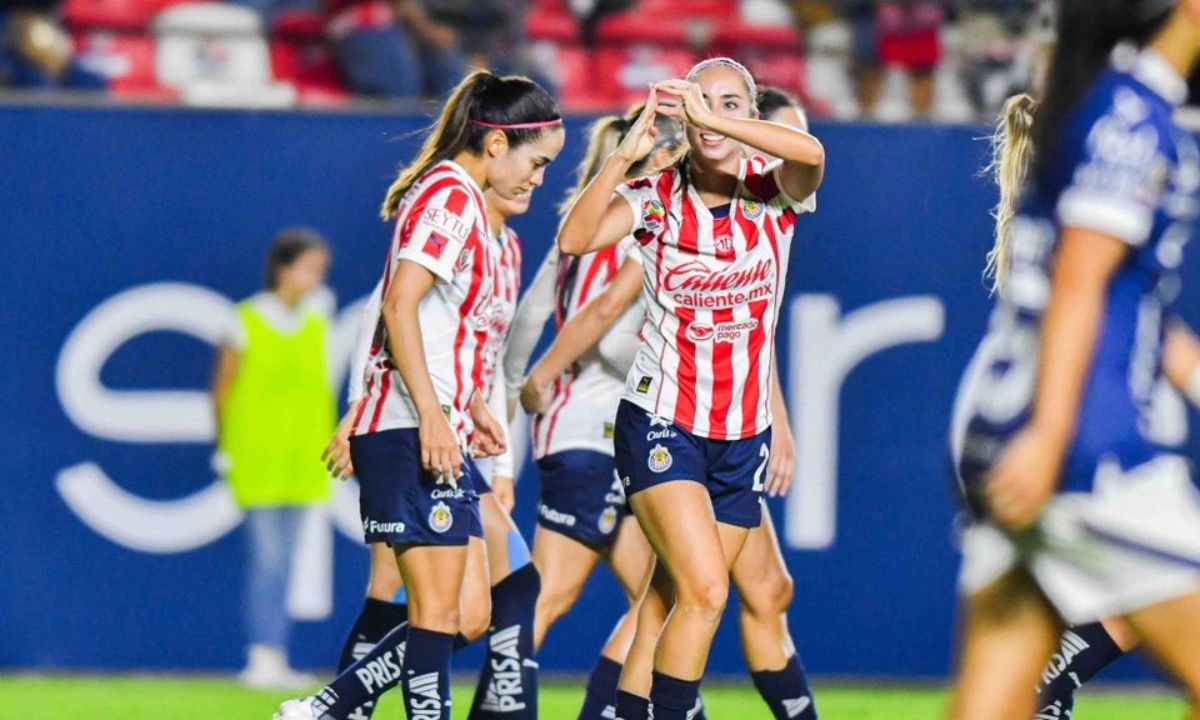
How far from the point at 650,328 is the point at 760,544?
35.8 inches

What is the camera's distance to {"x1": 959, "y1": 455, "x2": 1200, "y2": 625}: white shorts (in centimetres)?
352

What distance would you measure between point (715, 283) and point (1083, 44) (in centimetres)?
211

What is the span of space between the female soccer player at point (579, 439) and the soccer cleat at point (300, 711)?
1264 millimetres

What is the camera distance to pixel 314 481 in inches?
353

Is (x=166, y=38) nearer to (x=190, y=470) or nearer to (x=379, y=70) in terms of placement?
(x=379, y=70)

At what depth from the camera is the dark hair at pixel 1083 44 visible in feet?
11.7

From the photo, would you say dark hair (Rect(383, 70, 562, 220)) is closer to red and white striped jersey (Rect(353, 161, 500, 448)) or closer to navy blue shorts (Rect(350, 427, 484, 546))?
red and white striped jersey (Rect(353, 161, 500, 448))

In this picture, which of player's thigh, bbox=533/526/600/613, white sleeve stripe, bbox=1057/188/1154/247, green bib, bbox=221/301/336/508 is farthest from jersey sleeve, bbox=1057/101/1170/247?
green bib, bbox=221/301/336/508

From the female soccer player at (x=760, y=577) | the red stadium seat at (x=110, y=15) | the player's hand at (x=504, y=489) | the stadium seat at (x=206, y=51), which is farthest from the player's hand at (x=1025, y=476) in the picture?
the red stadium seat at (x=110, y=15)

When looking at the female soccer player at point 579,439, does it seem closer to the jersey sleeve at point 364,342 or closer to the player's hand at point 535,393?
the player's hand at point 535,393

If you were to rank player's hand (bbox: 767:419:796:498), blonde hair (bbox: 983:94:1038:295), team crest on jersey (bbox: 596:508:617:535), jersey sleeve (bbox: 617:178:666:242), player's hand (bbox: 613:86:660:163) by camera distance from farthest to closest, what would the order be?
team crest on jersey (bbox: 596:508:617:535) → player's hand (bbox: 767:419:796:498) → jersey sleeve (bbox: 617:178:666:242) → blonde hair (bbox: 983:94:1038:295) → player's hand (bbox: 613:86:660:163)

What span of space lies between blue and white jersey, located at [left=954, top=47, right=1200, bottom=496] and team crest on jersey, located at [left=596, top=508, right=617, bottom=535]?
3.29 meters

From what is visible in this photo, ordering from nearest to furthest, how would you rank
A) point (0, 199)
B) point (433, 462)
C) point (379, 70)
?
point (433, 462) < point (0, 199) < point (379, 70)

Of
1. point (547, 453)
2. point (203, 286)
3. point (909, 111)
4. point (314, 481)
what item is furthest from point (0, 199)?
point (909, 111)
